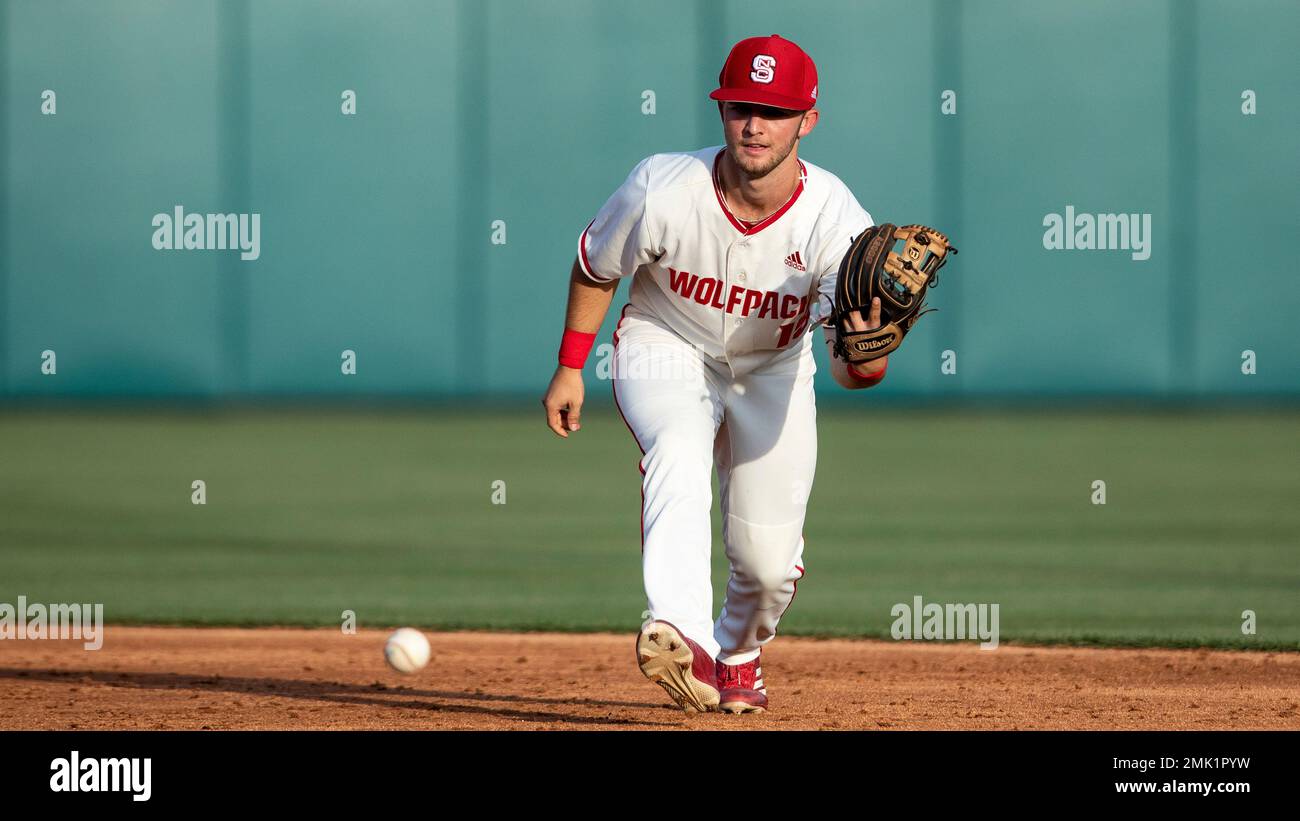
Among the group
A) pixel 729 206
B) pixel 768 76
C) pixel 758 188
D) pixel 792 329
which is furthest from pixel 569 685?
pixel 768 76

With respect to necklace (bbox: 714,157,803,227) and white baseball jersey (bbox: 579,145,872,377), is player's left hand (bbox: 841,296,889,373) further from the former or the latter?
necklace (bbox: 714,157,803,227)

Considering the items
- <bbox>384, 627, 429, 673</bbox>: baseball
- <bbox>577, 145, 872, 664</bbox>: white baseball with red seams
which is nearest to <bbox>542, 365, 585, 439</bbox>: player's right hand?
<bbox>577, 145, 872, 664</bbox>: white baseball with red seams

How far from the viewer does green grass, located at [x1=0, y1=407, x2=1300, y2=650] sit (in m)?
9.13

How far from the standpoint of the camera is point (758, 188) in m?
5.40

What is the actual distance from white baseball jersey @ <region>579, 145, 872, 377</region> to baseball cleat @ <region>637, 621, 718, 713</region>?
44.9 inches

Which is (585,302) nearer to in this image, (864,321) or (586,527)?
(864,321)

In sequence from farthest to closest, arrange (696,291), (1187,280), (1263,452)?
(1187,280) < (1263,452) < (696,291)

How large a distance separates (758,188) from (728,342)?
0.54 metres

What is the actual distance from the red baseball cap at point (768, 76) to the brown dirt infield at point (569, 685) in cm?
202

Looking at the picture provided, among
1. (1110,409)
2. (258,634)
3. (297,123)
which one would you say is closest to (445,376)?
(297,123)

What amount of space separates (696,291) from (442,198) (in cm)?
1623

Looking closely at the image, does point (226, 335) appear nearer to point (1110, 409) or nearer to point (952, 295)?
point (952, 295)

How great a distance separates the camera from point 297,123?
21.6 metres

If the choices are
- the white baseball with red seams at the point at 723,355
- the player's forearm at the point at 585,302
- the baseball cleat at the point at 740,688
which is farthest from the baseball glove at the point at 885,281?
the baseball cleat at the point at 740,688
